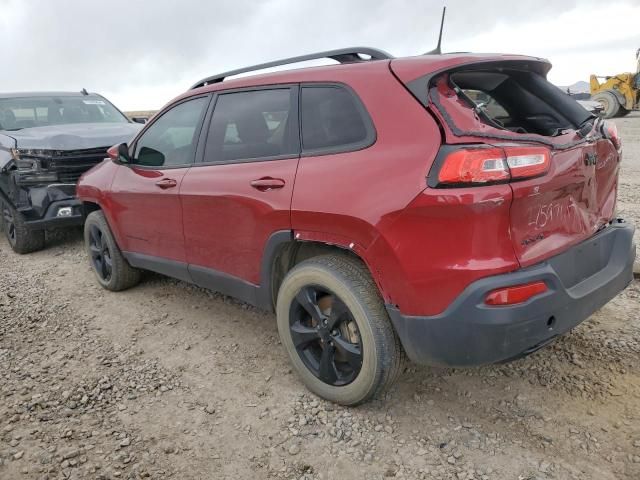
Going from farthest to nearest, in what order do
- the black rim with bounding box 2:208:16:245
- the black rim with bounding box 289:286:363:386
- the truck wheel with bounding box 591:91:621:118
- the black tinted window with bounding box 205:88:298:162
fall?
the truck wheel with bounding box 591:91:621:118, the black rim with bounding box 2:208:16:245, the black tinted window with bounding box 205:88:298:162, the black rim with bounding box 289:286:363:386

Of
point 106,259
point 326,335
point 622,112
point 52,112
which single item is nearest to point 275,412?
point 326,335

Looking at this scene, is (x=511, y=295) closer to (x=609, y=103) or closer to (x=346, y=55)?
(x=346, y=55)

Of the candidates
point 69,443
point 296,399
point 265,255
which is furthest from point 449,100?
point 69,443

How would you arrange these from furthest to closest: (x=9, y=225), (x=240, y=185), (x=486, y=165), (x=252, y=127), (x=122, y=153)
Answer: (x=9, y=225) → (x=122, y=153) → (x=252, y=127) → (x=240, y=185) → (x=486, y=165)

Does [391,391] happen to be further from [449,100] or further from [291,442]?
[449,100]

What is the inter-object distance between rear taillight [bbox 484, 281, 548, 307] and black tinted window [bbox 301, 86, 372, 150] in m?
0.90

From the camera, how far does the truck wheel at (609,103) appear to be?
1973 centimetres

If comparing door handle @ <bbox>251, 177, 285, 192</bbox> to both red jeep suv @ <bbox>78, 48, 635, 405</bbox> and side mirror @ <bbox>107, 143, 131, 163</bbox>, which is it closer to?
red jeep suv @ <bbox>78, 48, 635, 405</bbox>

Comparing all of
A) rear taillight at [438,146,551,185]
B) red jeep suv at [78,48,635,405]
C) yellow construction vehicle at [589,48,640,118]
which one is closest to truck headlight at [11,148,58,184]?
red jeep suv at [78,48,635,405]

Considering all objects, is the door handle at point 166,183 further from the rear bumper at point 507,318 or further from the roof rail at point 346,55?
the rear bumper at point 507,318

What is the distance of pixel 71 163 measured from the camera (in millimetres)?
5809

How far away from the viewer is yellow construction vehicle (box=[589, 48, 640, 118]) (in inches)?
758

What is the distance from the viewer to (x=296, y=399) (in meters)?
2.80

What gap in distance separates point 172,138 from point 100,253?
5.24 ft
